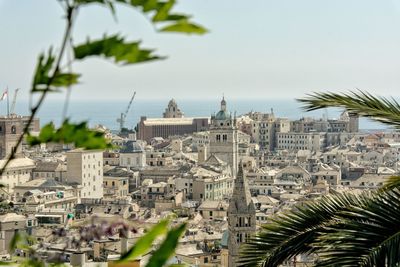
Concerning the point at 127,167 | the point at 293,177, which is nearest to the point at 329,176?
the point at 293,177

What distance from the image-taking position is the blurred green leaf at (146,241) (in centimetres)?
162

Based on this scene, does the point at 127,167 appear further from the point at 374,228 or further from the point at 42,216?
the point at 374,228

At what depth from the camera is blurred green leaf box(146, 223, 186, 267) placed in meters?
1.58

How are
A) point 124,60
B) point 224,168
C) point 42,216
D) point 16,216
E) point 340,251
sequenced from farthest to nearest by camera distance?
1. point 224,168
2. point 42,216
3. point 16,216
4. point 340,251
5. point 124,60

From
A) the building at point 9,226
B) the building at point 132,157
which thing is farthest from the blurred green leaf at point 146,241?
the building at point 132,157

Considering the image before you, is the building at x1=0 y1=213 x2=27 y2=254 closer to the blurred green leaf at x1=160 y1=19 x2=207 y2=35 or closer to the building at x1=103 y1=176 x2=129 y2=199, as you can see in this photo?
the building at x1=103 y1=176 x2=129 y2=199

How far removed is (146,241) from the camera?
5.41 ft

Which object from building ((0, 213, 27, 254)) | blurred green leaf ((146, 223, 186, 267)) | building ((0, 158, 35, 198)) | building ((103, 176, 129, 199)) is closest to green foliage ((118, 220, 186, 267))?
blurred green leaf ((146, 223, 186, 267))

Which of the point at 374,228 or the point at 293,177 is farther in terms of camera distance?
the point at 293,177

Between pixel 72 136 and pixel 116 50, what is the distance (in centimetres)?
15

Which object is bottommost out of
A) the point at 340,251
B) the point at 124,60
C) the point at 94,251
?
the point at 94,251

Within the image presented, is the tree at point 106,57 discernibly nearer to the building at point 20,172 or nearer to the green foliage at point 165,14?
the green foliage at point 165,14

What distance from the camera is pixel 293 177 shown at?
55688 millimetres

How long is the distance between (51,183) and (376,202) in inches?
1750
